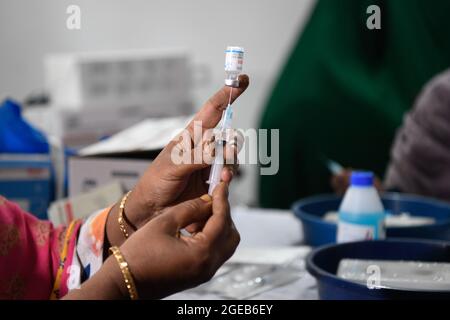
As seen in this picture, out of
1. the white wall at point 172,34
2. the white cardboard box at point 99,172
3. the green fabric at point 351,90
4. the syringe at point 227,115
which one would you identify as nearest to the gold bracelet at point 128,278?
the syringe at point 227,115

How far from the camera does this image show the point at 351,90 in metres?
2.47

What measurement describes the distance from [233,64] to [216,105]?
8 centimetres

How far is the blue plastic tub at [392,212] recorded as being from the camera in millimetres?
1093

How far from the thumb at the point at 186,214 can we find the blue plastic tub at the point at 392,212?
50cm

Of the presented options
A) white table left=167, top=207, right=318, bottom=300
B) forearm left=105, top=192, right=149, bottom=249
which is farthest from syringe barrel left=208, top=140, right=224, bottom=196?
white table left=167, top=207, right=318, bottom=300

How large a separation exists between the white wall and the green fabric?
0.41 meters

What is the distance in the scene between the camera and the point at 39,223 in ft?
2.99

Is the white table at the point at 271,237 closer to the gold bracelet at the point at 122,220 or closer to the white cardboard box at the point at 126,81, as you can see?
the gold bracelet at the point at 122,220

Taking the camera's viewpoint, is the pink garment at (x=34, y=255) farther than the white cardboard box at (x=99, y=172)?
No

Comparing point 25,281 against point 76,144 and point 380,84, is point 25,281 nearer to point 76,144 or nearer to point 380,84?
point 76,144

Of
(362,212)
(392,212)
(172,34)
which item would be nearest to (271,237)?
(392,212)

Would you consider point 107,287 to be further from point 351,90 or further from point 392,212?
point 351,90
